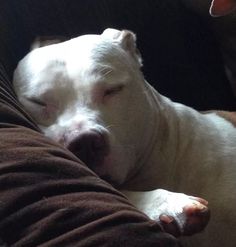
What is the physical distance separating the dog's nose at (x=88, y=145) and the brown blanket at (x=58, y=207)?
8.7 inches

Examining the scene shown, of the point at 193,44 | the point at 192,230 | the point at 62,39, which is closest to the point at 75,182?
the point at 192,230

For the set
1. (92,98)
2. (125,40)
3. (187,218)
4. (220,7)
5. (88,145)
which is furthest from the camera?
(220,7)

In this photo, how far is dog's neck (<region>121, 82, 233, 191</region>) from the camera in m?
1.57

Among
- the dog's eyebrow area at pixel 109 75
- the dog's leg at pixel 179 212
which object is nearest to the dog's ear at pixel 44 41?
the dog's eyebrow area at pixel 109 75

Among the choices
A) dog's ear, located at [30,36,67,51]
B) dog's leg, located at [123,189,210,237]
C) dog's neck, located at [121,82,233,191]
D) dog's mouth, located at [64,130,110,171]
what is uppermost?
dog's ear, located at [30,36,67,51]

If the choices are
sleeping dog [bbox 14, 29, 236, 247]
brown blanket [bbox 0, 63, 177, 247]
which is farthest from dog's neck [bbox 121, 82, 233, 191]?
brown blanket [bbox 0, 63, 177, 247]

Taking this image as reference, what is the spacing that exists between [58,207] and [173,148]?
2.39 feet

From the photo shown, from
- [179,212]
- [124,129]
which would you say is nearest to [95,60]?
[124,129]

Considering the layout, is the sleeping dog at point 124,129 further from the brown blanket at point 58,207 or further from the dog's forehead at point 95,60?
the brown blanket at point 58,207

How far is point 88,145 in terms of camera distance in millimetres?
1320

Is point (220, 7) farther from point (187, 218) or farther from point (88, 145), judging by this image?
point (187, 218)

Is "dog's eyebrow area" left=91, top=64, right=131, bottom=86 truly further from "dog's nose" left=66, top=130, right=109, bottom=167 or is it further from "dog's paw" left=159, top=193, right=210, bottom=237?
"dog's paw" left=159, top=193, right=210, bottom=237

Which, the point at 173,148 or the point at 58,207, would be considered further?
the point at 173,148

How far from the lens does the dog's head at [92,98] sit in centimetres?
139
